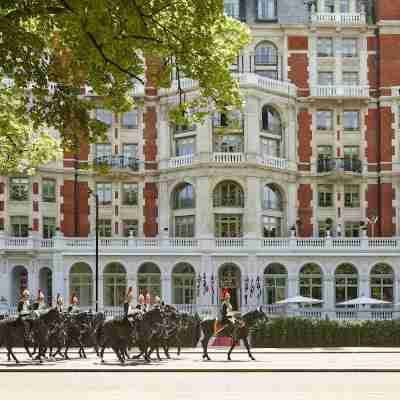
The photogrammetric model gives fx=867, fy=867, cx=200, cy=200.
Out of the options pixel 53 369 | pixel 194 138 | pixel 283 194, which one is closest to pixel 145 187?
pixel 194 138

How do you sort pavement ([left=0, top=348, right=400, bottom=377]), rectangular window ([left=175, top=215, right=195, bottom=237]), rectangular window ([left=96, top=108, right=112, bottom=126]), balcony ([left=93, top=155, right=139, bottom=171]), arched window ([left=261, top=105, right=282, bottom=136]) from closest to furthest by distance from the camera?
1. pavement ([left=0, top=348, right=400, bottom=377])
2. rectangular window ([left=175, top=215, right=195, bottom=237])
3. arched window ([left=261, top=105, right=282, bottom=136])
4. balcony ([left=93, top=155, right=139, bottom=171])
5. rectangular window ([left=96, top=108, right=112, bottom=126])

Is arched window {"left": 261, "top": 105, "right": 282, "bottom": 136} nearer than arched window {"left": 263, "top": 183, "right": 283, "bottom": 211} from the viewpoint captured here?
No

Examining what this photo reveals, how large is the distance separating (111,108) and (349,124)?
154ft

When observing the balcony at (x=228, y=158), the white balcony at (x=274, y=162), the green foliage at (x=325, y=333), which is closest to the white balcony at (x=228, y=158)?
the balcony at (x=228, y=158)

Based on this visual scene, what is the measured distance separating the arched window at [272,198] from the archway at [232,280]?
5.26 m

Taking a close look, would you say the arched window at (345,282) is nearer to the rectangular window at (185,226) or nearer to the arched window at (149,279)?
the rectangular window at (185,226)

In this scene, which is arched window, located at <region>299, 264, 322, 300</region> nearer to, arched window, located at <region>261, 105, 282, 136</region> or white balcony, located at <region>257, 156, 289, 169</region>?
white balcony, located at <region>257, 156, 289, 169</region>

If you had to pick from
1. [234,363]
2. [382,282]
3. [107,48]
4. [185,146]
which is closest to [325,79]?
[185,146]

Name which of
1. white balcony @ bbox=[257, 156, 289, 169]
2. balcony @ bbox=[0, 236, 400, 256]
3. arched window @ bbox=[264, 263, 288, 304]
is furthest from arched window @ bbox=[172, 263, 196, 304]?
white balcony @ bbox=[257, 156, 289, 169]

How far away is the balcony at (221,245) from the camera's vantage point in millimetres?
58875

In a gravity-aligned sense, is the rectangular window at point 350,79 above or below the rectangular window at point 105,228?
above

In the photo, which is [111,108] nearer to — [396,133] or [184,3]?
[184,3]

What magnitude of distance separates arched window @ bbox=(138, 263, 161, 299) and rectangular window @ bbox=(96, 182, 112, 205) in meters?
7.82

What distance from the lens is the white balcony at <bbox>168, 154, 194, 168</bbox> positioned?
62.6 meters
